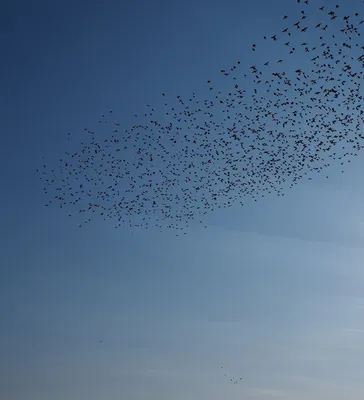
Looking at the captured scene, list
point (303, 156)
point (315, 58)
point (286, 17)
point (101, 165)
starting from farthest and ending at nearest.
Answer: point (101, 165), point (303, 156), point (315, 58), point (286, 17)

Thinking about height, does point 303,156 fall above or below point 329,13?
below

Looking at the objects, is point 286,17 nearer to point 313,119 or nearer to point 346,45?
point 346,45

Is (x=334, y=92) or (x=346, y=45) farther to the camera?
(x=334, y=92)

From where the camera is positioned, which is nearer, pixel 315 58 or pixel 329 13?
pixel 329 13

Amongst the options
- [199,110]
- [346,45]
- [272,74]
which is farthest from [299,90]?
[199,110]

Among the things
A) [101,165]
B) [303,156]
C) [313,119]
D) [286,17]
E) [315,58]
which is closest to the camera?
[286,17]

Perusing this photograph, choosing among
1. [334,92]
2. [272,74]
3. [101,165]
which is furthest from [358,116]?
[101,165]

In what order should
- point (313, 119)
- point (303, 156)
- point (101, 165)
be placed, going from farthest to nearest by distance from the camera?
point (101, 165) < point (303, 156) < point (313, 119)

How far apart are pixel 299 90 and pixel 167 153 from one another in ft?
31.8

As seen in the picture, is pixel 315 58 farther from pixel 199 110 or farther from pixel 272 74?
pixel 199 110

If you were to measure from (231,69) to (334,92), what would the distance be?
6.31 metres

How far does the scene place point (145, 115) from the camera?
1313 inches

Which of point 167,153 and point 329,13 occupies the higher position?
point 329,13

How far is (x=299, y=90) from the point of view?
1147 inches
